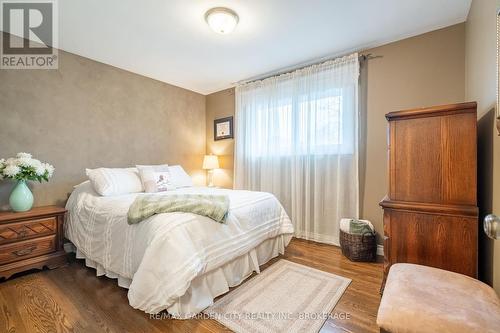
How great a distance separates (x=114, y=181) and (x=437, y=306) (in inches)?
110

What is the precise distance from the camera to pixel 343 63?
2.74 metres

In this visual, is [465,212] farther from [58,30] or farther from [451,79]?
[58,30]

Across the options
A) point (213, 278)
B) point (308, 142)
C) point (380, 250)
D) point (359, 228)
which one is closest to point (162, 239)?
point (213, 278)

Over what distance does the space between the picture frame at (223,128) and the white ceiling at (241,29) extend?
1006mm

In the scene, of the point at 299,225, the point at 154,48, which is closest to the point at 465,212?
the point at 299,225

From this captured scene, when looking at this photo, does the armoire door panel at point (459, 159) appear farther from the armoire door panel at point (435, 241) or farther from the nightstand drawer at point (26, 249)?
the nightstand drawer at point (26, 249)

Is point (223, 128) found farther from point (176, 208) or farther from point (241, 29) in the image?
point (176, 208)

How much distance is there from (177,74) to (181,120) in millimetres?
791

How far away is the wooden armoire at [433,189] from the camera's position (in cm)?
139

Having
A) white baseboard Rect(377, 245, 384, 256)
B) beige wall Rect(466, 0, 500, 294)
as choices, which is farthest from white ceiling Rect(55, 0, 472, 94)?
white baseboard Rect(377, 245, 384, 256)

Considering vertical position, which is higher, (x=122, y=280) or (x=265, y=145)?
(x=265, y=145)

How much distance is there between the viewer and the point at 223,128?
159 inches

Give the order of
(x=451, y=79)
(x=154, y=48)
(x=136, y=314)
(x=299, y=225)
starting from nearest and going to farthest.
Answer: (x=136, y=314) → (x=451, y=79) → (x=154, y=48) → (x=299, y=225)
